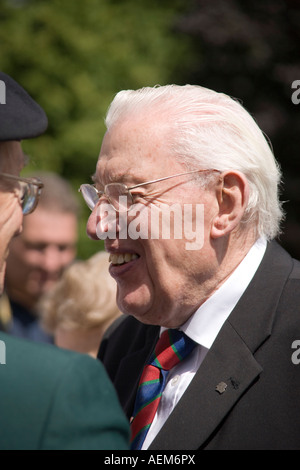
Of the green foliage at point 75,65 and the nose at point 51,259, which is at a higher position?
the nose at point 51,259

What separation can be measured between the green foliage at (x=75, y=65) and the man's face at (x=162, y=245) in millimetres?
8574

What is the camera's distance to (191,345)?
265 centimetres

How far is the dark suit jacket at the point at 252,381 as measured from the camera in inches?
89.7

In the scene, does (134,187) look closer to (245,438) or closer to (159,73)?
(245,438)

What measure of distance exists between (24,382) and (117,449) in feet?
0.98

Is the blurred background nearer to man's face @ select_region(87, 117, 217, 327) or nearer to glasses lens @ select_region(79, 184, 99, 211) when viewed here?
glasses lens @ select_region(79, 184, 99, 211)

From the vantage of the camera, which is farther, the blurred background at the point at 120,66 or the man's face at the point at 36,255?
the blurred background at the point at 120,66

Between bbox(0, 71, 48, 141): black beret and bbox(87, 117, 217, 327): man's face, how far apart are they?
370 mm

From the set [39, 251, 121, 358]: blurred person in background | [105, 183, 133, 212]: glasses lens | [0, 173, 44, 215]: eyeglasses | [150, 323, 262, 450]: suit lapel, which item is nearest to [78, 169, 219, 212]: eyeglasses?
[105, 183, 133, 212]: glasses lens

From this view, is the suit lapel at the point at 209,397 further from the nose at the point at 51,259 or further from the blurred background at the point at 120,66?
the blurred background at the point at 120,66

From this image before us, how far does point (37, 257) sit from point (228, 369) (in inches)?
136

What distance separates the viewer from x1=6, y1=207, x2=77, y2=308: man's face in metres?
5.58

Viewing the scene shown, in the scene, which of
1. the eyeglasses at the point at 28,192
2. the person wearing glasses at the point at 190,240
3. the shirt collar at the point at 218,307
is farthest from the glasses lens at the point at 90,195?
the shirt collar at the point at 218,307

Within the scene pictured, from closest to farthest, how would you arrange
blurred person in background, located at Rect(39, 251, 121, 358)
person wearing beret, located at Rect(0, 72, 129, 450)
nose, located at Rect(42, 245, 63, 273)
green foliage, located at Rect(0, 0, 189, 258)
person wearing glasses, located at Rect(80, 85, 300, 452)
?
person wearing beret, located at Rect(0, 72, 129, 450), person wearing glasses, located at Rect(80, 85, 300, 452), blurred person in background, located at Rect(39, 251, 121, 358), nose, located at Rect(42, 245, 63, 273), green foliage, located at Rect(0, 0, 189, 258)
